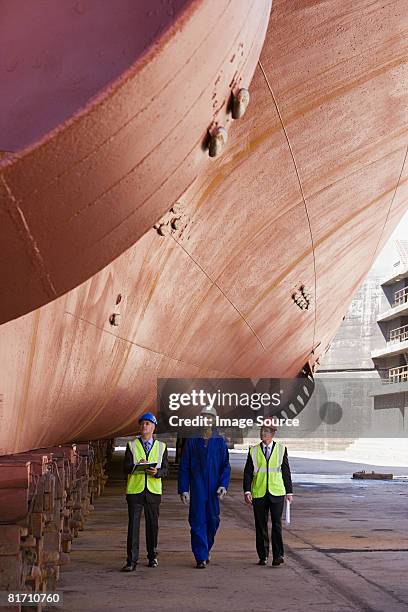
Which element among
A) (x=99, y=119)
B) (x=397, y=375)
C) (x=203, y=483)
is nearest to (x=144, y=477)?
(x=203, y=483)

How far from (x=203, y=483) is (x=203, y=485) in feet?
0.06

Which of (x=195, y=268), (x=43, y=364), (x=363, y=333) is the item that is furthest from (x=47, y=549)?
(x=363, y=333)

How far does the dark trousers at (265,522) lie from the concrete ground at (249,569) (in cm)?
18

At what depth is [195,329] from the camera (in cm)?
784

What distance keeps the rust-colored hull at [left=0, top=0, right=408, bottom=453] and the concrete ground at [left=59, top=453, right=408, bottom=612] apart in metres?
1.22

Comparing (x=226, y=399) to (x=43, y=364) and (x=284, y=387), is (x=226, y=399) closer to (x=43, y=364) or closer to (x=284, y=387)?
(x=284, y=387)

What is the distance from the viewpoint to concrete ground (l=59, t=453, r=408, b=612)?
575 centimetres

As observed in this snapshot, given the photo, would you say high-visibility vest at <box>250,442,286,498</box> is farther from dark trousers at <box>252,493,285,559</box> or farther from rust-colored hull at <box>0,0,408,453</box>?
rust-colored hull at <box>0,0,408,453</box>

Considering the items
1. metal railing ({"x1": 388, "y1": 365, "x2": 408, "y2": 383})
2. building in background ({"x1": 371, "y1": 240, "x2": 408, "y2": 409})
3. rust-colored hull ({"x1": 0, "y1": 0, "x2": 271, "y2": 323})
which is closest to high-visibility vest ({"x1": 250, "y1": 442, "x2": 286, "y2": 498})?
rust-colored hull ({"x1": 0, "y1": 0, "x2": 271, "y2": 323})

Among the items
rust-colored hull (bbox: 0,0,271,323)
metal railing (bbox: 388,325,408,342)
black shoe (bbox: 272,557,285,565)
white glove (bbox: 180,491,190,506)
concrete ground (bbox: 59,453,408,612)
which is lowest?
concrete ground (bbox: 59,453,408,612)

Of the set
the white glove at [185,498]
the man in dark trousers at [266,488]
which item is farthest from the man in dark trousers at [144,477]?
the man in dark trousers at [266,488]

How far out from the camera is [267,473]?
23.7ft

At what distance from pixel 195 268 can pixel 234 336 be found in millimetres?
2753

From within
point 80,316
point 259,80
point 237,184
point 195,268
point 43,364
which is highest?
point 259,80
